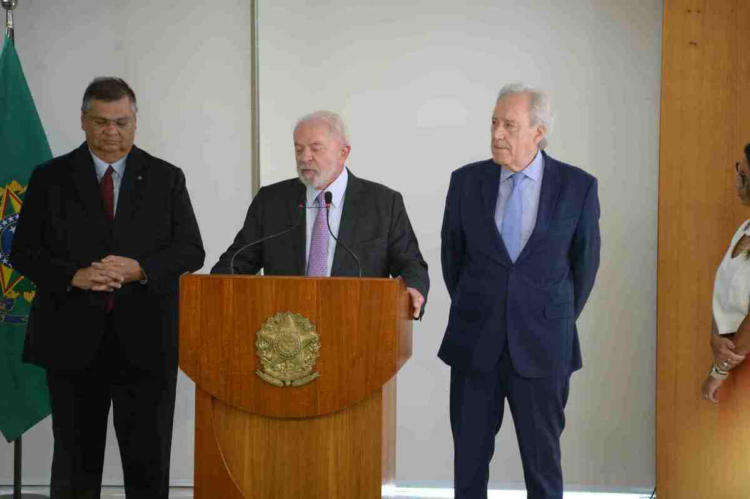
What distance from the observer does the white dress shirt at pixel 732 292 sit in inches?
125

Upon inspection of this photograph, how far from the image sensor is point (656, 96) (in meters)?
4.29

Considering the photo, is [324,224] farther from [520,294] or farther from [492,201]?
[520,294]

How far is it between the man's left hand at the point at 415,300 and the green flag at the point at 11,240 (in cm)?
200

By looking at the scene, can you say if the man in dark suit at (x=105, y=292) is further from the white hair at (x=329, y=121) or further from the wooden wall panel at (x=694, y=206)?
the wooden wall panel at (x=694, y=206)

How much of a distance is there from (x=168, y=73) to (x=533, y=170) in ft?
A: 7.44

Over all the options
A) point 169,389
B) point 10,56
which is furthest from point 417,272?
point 10,56

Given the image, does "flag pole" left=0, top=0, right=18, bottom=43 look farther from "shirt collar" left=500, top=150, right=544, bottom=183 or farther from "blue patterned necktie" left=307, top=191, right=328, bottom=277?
"shirt collar" left=500, top=150, right=544, bottom=183

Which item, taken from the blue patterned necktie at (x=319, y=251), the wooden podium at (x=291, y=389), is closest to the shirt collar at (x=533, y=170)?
the blue patterned necktie at (x=319, y=251)

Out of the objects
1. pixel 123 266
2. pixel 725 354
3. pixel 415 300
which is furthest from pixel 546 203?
pixel 123 266

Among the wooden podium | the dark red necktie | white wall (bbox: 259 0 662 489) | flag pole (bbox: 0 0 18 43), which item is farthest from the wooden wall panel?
flag pole (bbox: 0 0 18 43)

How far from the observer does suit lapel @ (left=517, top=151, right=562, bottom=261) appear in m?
2.92

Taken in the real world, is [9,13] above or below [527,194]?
above

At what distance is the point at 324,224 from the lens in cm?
300

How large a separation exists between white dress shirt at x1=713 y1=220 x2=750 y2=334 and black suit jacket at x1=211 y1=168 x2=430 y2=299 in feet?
3.74
